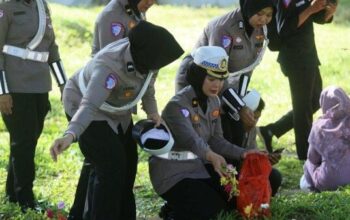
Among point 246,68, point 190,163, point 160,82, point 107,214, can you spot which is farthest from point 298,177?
point 160,82

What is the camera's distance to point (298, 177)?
601cm

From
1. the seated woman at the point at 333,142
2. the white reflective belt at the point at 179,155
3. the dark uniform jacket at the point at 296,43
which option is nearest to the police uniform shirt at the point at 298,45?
the dark uniform jacket at the point at 296,43

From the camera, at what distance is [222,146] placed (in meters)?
4.59

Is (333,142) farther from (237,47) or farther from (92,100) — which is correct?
(92,100)

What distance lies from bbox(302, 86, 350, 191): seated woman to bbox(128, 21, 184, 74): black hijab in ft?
6.20

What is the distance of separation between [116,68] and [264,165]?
1.18m

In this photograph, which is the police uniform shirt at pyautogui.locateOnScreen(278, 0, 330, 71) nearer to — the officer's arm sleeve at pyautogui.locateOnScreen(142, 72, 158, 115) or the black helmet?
the officer's arm sleeve at pyautogui.locateOnScreen(142, 72, 158, 115)

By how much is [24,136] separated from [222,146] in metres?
1.32

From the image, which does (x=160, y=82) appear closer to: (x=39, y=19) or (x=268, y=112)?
(x=268, y=112)

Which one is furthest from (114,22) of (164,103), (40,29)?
(164,103)

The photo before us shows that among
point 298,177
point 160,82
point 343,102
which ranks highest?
point 343,102

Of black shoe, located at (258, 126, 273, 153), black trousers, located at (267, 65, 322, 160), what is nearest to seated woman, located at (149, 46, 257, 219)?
black trousers, located at (267, 65, 322, 160)

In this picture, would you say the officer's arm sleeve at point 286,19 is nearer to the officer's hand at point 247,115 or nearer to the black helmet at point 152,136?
the officer's hand at point 247,115

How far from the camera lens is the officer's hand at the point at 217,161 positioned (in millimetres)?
4176
